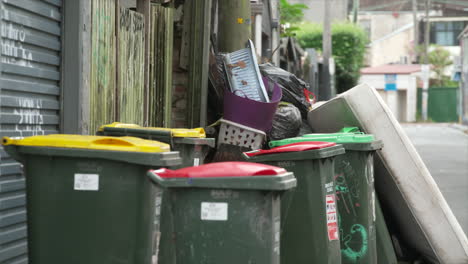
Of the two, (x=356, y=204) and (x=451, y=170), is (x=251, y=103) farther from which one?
(x=451, y=170)

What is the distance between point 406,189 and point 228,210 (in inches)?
126

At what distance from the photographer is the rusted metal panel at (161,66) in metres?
8.08

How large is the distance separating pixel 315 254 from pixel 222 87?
4.07 metres

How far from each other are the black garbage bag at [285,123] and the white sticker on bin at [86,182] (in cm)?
457

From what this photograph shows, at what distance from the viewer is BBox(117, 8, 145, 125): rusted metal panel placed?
711cm

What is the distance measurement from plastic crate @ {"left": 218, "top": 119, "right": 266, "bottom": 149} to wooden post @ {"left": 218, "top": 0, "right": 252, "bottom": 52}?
5.52 ft

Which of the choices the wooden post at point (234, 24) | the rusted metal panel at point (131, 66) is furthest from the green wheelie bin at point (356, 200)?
the wooden post at point (234, 24)

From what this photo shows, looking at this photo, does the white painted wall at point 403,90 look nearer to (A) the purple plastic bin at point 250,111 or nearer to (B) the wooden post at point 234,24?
Result: (B) the wooden post at point 234,24

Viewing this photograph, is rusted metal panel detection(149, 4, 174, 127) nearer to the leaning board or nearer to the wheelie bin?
the leaning board

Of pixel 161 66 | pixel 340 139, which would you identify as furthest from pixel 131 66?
pixel 340 139

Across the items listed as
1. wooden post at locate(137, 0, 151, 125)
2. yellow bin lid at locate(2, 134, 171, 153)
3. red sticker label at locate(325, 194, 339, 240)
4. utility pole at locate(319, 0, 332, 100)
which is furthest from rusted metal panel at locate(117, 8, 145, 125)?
utility pole at locate(319, 0, 332, 100)

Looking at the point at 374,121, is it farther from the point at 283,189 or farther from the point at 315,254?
the point at 283,189

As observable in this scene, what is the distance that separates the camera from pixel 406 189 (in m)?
6.67

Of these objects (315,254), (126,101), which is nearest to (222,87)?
(126,101)
